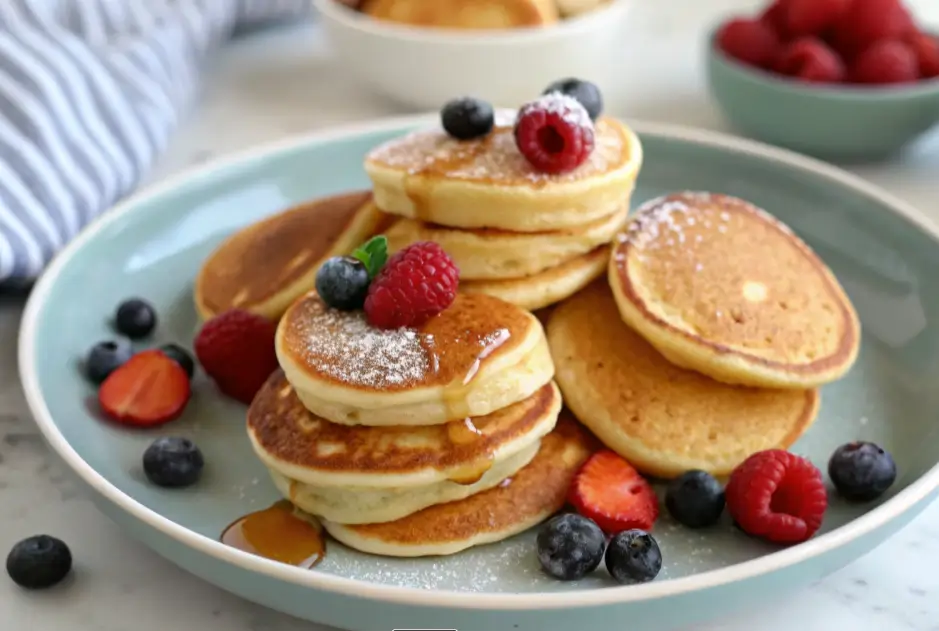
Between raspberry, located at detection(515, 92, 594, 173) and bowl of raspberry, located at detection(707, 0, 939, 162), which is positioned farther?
bowl of raspberry, located at detection(707, 0, 939, 162)

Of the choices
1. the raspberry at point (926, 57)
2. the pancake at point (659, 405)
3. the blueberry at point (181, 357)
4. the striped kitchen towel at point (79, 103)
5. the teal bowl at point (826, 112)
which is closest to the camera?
the pancake at point (659, 405)

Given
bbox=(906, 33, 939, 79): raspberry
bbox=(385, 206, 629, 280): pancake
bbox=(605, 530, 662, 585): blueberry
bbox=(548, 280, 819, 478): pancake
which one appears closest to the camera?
bbox=(605, 530, 662, 585): blueberry

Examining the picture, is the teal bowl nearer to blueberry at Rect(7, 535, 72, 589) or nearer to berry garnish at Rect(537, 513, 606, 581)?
berry garnish at Rect(537, 513, 606, 581)

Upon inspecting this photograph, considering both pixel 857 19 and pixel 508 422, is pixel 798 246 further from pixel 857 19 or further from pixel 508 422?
pixel 857 19

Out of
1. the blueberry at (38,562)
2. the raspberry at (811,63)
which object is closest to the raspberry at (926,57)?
the raspberry at (811,63)

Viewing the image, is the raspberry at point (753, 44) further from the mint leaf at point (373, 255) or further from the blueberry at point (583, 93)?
the mint leaf at point (373, 255)

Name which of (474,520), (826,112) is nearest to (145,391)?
(474,520)

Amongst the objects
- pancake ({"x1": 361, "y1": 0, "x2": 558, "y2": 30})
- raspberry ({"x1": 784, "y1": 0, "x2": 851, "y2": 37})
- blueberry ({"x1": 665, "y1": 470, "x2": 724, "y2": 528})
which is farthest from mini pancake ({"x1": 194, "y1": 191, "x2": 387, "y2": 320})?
raspberry ({"x1": 784, "y1": 0, "x2": 851, "y2": 37})
